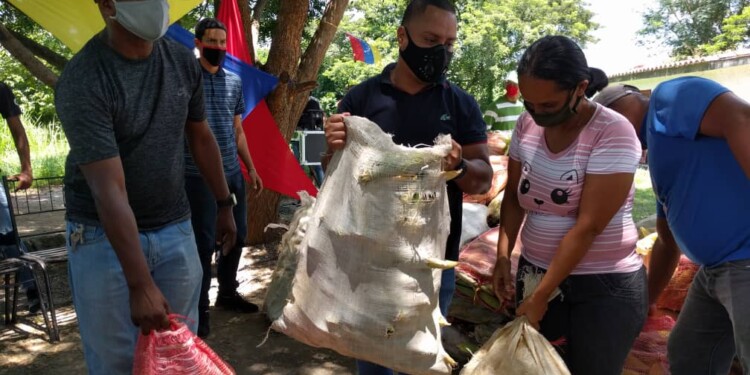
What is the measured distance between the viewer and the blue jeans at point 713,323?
174 centimetres

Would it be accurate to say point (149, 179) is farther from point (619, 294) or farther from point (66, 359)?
point (66, 359)

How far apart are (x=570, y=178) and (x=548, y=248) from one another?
0.28 metres

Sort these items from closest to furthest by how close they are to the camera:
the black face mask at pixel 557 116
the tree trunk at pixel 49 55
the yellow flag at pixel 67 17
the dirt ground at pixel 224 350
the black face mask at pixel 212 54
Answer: the black face mask at pixel 557 116, the dirt ground at pixel 224 350, the black face mask at pixel 212 54, the yellow flag at pixel 67 17, the tree trunk at pixel 49 55

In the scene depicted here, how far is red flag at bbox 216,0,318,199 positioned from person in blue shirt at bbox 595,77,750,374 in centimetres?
333

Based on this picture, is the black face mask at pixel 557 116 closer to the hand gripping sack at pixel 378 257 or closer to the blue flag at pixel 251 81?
the hand gripping sack at pixel 378 257

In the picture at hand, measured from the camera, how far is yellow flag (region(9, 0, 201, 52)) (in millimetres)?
3703

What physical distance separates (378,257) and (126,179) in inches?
32.6

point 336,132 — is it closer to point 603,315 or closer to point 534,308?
point 534,308

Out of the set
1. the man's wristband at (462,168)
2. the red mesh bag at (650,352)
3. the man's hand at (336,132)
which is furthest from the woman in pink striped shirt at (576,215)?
the red mesh bag at (650,352)

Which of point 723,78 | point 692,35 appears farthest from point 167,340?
point 692,35

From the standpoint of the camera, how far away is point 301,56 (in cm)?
538

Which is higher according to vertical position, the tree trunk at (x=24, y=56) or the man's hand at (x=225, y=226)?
the tree trunk at (x=24, y=56)

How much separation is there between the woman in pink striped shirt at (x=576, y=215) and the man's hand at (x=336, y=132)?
0.62 metres

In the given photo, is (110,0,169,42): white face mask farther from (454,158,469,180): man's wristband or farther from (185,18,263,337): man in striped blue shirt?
(185,18,263,337): man in striped blue shirt
